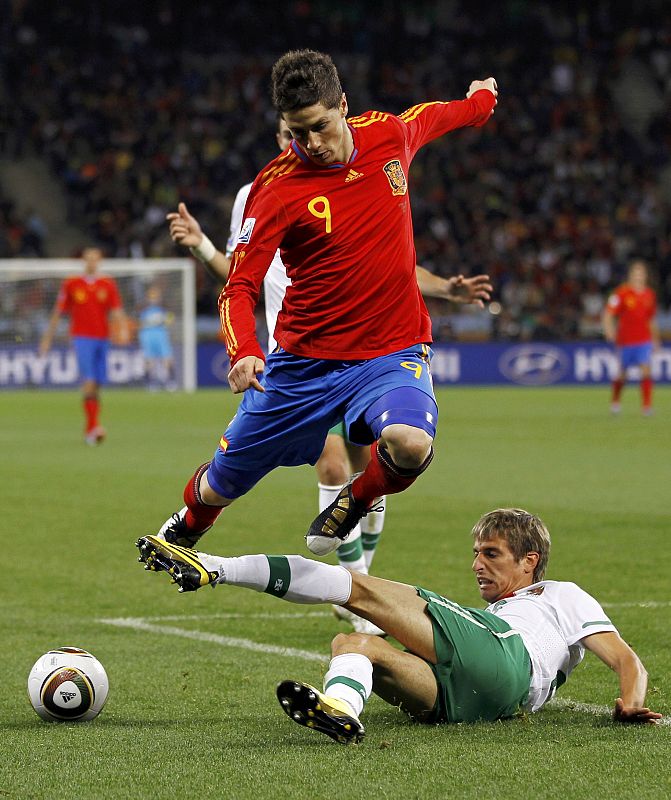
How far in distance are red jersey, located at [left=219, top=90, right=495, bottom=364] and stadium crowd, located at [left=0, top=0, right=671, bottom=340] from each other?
978 inches

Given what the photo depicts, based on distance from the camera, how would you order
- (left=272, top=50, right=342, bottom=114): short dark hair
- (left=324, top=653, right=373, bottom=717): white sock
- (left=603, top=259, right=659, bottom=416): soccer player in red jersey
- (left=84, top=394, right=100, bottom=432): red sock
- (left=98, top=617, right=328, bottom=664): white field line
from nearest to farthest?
1. (left=324, top=653, right=373, bottom=717): white sock
2. (left=272, top=50, right=342, bottom=114): short dark hair
3. (left=98, top=617, right=328, bottom=664): white field line
4. (left=84, top=394, right=100, bottom=432): red sock
5. (left=603, top=259, right=659, bottom=416): soccer player in red jersey

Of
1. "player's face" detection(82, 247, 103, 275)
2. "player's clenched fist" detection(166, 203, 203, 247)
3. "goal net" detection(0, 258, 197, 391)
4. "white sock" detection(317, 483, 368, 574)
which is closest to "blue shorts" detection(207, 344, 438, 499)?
"player's clenched fist" detection(166, 203, 203, 247)

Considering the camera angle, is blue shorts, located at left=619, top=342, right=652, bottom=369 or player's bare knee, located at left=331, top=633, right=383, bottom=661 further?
blue shorts, located at left=619, top=342, right=652, bottom=369

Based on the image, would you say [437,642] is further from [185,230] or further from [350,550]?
[185,230]

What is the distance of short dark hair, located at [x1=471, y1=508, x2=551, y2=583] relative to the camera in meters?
5.04

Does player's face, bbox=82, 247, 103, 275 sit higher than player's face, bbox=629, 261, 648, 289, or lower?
higher

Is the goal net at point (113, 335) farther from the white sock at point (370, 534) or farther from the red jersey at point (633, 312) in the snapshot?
the white sock at point (370, 534)

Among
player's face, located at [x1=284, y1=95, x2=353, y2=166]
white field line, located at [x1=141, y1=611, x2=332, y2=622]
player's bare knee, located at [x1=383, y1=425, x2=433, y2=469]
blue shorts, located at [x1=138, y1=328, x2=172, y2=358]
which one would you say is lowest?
blue shorts, located at [x1=138, y1=328, x2=172, y2=358]

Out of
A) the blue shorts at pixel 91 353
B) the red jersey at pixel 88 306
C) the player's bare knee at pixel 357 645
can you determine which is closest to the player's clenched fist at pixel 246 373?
the player's bare knee at pixel 357 645

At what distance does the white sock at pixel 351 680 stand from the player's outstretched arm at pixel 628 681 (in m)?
0.82

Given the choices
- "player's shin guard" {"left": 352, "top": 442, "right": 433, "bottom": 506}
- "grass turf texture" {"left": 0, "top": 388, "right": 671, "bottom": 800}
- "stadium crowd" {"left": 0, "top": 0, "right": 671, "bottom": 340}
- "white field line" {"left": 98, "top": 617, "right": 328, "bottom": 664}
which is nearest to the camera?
"grass turf texture" {"left": 0, "top": 388, "right": 671, "bottom": 800}

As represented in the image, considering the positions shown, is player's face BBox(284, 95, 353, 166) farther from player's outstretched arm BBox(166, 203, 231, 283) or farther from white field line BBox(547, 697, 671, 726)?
white field line BBox(547, 697, 671, 726)

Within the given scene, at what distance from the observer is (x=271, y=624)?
7.33m

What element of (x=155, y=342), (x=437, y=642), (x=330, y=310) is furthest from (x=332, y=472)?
(x=155, y=342)
